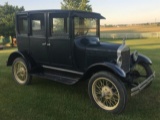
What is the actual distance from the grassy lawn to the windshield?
1.58 metres

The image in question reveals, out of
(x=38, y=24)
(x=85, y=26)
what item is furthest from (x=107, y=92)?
(x=38, y=24)

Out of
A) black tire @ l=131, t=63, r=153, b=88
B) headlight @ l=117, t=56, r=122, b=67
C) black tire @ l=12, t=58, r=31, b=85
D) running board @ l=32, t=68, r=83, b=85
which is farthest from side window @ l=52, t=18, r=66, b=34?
black tire @ l=131, t=63, r=153, b=88

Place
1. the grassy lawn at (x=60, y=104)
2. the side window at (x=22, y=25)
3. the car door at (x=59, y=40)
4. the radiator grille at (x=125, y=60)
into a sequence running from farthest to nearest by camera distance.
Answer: the side window at (x=22, y=25), the car door at (x=59, y=40), the radiator grille at (x=125, y=60), the grassy lawn at (x=60, y=104)

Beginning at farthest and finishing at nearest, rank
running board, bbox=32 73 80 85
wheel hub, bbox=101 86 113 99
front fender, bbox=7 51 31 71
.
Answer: front fender, bbox=7 51 31 71 → running board, bbox=32 73 80 85 → wheel hub, bbox=101 86 113 99

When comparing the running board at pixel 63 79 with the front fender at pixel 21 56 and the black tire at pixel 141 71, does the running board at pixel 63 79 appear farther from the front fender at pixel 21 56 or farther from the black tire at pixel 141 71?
the black tire at pixel 141 71

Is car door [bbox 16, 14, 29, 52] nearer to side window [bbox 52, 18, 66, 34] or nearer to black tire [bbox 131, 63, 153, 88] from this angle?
side window [bbox 52, 18, 66, 34]

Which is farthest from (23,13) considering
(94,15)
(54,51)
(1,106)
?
(1,106)

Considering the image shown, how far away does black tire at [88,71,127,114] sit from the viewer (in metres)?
4.72

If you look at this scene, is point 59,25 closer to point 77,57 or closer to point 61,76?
point 77,57

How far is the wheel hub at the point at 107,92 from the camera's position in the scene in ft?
16.3

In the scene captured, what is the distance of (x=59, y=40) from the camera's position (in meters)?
6.01

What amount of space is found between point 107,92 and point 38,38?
2.70 m

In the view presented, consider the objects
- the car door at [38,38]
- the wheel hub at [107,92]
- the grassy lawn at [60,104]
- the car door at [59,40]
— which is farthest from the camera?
the car door at [38,38]

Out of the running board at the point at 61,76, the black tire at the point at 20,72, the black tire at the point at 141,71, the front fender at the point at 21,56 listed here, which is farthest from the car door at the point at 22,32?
the black tire at the point at 141,71
